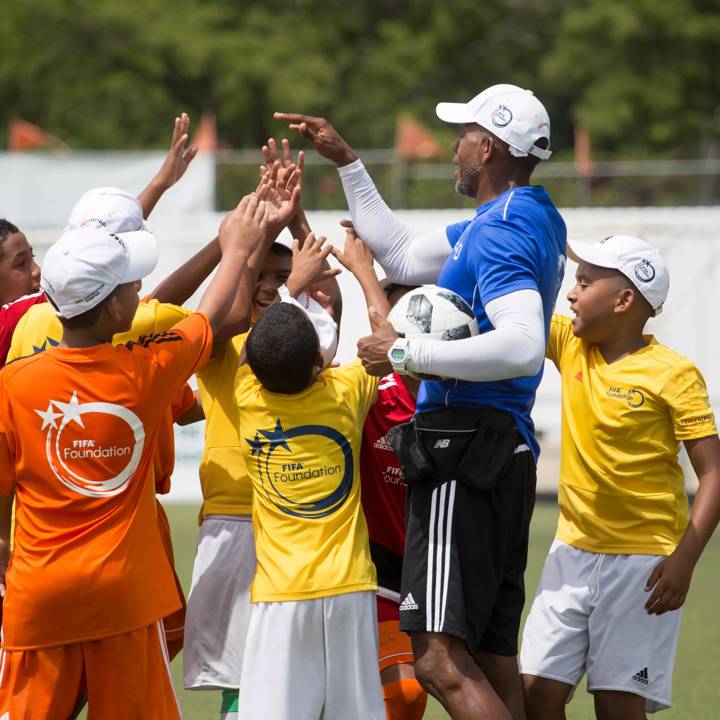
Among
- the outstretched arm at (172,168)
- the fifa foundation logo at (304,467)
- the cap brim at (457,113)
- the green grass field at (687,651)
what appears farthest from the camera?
the green grass field at (687,651)

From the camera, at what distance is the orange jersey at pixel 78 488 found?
4.38 m

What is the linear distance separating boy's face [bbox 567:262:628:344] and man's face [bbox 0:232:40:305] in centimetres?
236

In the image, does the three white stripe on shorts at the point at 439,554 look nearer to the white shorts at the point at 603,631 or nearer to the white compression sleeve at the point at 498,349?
the white compression sleeve at the point at 498,349

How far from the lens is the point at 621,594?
17.2ft

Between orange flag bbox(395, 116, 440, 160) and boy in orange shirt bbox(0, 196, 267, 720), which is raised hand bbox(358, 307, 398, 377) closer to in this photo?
boy in orange shirt bbox(0, 196, 267, 720)

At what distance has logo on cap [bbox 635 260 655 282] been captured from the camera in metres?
5.41

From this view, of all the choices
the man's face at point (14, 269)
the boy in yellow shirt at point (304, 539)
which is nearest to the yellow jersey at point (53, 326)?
the boy in yellow shirt at point (304, 539)

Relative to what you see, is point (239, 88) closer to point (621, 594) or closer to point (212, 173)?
point (212, 173)

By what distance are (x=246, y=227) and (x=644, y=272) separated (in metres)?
1.62

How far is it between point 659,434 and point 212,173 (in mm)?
12933

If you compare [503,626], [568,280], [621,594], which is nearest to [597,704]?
[621,594]

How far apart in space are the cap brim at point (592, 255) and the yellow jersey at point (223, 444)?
1.40m

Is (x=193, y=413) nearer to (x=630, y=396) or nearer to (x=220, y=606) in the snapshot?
(x=220, y=606)

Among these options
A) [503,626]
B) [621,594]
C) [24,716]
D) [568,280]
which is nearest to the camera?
[24,716]
